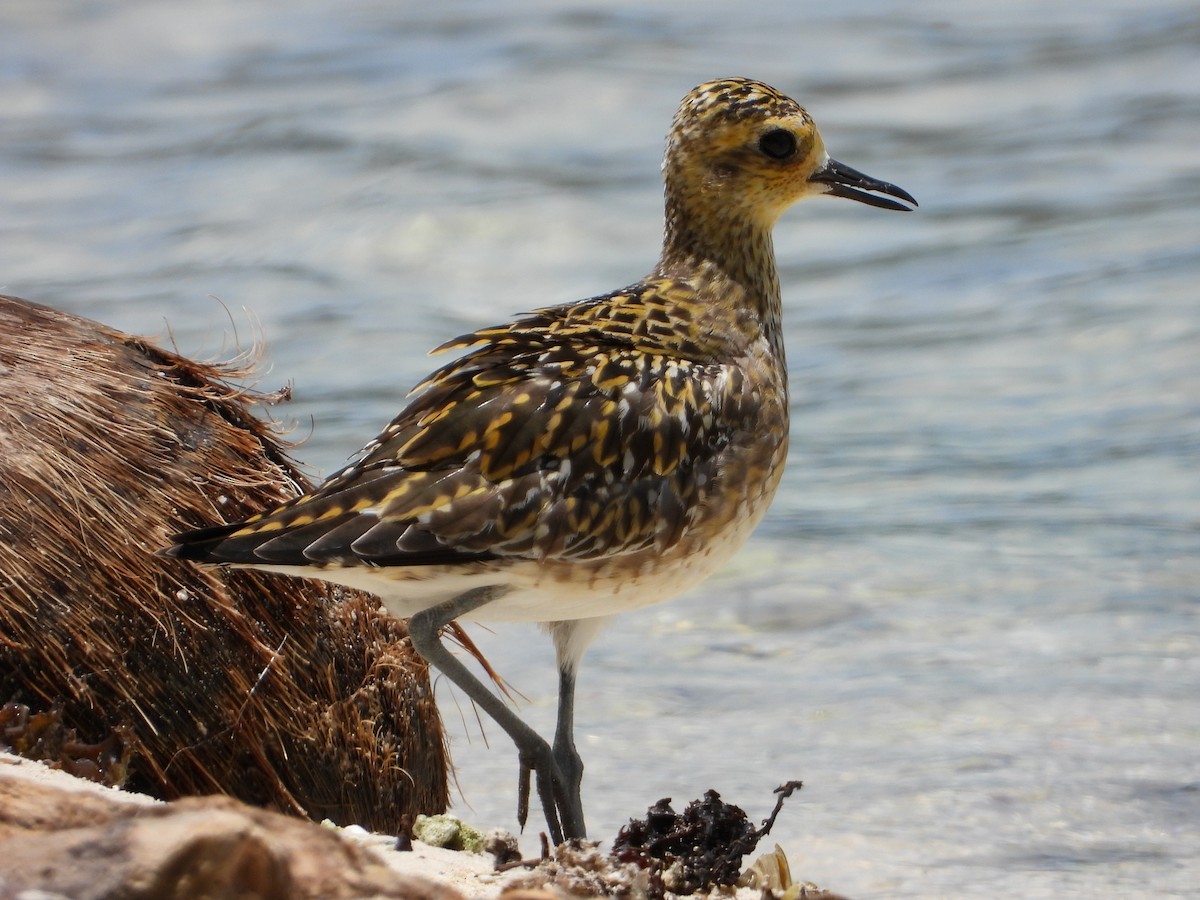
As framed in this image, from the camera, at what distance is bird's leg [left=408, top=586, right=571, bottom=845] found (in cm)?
595

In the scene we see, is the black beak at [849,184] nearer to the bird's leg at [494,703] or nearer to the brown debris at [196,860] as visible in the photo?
the bird's leg at [494,703]

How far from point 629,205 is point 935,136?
427cm

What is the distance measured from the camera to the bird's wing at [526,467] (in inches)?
221

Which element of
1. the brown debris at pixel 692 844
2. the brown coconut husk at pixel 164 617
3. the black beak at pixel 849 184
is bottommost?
the brown debris at pixel 692 844

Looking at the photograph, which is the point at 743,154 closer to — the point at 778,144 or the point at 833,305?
the point at 778,144

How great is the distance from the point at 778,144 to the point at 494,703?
2559 mm

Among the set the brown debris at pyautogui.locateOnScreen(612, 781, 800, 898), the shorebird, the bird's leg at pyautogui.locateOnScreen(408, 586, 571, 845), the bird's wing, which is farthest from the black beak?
the brown debris at pyautogui.locateOnScreen(612, 781, 800, 898)

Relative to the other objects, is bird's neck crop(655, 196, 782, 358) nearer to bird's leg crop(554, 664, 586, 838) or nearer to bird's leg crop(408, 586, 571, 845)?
bird's leg crop(554, 664, 586, 838)

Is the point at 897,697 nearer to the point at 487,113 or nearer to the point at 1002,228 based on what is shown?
the point at 1002,228

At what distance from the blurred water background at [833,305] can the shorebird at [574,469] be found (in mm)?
1674

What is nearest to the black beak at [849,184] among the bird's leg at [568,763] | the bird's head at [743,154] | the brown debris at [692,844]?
the bird's head at [743,154]

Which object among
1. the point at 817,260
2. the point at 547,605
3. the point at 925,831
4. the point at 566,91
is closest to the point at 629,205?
the point at 817,260

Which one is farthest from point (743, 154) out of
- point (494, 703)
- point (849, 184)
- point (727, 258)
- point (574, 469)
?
point (494, 703)

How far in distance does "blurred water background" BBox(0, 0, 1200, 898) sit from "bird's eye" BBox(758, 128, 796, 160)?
2.72 metres
